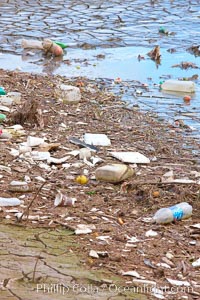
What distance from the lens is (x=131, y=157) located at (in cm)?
556

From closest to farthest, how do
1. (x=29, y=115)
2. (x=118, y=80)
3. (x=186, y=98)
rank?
1. (x=29, y=115)
2. (x=186, y=98)
3. (x=118, y=80)

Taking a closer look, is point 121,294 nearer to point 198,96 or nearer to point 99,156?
point 99,156

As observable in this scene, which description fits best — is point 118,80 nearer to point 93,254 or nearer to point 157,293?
point 93,254

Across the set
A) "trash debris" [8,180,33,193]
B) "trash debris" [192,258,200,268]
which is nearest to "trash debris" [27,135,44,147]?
"trash debris" [8,180,33,193]

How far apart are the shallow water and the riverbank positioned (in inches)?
24.1

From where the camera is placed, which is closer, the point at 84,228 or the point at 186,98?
the point at 84,228

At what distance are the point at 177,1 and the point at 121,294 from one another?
1015 centimetres

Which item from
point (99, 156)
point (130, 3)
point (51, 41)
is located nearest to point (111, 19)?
point (130, 3)

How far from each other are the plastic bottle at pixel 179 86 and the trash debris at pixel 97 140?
6.77 ft

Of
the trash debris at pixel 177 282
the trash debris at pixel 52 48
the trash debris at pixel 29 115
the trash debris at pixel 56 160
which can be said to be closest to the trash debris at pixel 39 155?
the trash debris at pixel 56 160

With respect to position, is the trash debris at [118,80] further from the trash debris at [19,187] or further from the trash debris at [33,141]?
the trash debris at [19,187]

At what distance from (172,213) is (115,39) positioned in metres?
6.28

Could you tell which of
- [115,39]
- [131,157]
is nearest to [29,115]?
[131,157]

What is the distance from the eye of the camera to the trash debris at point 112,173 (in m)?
5.04
